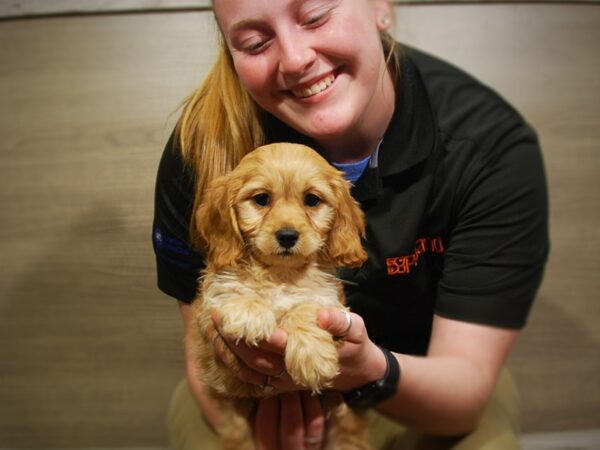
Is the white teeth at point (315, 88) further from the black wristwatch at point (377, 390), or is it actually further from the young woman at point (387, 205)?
the black wristwatch at point (377, 390)

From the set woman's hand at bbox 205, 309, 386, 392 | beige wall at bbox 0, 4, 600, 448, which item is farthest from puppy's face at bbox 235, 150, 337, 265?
beige wall at bbox 0, 4, 600, 448

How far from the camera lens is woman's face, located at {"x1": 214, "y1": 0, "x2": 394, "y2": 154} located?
2.60 ft

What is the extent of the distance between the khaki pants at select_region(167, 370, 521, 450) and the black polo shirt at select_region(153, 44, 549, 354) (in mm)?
168

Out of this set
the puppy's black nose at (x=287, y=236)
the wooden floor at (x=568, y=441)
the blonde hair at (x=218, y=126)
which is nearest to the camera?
the puppy's black nose at (x=287, y=236)

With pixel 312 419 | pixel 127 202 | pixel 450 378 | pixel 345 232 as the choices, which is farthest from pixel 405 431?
pixel 127 202

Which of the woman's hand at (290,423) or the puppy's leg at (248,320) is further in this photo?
the woman's hand at (290,423)

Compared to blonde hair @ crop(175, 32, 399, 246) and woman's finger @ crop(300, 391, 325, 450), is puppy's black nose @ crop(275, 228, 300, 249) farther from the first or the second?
woman's finger @ crop(300, 391, 325, 450)

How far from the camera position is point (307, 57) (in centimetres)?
79

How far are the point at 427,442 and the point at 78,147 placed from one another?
2.86ft

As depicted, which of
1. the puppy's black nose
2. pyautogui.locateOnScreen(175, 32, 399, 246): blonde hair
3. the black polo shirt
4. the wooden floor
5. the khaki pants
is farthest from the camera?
the wooden floor

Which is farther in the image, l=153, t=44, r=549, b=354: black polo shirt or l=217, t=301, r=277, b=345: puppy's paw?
l=153, t=44, r=549, b=354: black polo shirt

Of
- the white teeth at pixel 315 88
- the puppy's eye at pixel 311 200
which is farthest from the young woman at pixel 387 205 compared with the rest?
the puppy's eye at pixel 311 200

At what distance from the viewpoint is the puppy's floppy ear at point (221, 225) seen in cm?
82

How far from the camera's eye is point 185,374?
1.22 metres
